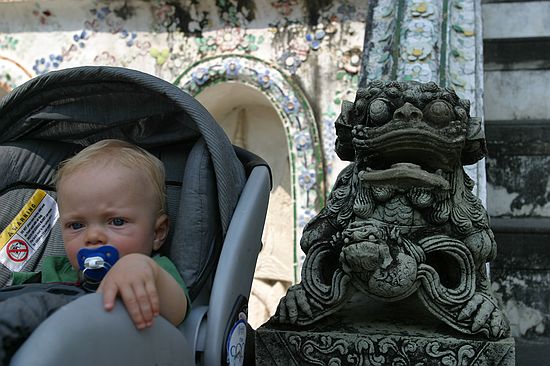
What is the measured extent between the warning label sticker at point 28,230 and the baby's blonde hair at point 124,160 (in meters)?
0.38

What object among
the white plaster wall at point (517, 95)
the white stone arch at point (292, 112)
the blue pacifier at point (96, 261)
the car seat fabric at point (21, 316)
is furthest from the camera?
the white stone arch at point (292, 112)

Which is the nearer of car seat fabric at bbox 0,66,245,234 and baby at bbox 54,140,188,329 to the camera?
baby at bbox 54,140,188,329

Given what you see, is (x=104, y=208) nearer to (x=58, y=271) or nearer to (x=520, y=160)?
(x=58, y=271)

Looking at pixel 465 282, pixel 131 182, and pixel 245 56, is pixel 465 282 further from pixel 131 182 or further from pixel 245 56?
pixel 245 56

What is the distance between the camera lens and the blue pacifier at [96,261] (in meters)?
1.50

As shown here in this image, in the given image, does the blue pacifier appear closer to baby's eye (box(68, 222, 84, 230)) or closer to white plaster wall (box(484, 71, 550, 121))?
baby's eye (box(68, 222, 84, 230))

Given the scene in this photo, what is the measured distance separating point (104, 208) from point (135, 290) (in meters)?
0.33

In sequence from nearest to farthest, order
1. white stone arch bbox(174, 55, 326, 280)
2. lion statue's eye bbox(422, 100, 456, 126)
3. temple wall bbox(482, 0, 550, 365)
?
lion statue's eye bbox(422, 100, 456, 126) → temple wall bbox(482, 0, 550, 365) → white stone arch bbox(174, 55, 326, 280)

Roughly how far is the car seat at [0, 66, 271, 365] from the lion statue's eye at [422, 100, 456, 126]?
430 mm

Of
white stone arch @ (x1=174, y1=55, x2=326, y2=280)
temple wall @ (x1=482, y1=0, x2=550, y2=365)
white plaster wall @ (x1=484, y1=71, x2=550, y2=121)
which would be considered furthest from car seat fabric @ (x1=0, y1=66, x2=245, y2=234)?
white stone arch @ (x1=174, y1=55, x2=326, y2=280)

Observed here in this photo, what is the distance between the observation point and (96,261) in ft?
4.91

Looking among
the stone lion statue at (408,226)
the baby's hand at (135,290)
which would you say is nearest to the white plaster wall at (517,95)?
the stone lion statue at (408,226)

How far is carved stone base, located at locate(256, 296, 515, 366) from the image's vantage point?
1.51m

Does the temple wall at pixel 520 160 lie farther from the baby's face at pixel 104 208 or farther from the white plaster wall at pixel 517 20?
the baby's face at pixel 104 208
